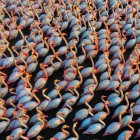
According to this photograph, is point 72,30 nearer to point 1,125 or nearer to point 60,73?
point 60,73

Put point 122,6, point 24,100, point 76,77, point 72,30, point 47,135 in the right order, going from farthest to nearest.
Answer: point 122,6, point 72,30, point 76,77, point 24,100, point 47,135

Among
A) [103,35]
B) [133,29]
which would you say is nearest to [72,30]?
[103,35]

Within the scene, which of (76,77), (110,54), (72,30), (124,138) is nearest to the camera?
(124,138)

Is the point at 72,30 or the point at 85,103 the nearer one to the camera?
A: the point at 85,103

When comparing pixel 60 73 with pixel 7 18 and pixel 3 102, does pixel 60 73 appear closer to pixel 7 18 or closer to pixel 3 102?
pixel 3 102

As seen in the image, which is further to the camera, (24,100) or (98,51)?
(98,51)

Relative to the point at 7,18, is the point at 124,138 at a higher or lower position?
lower

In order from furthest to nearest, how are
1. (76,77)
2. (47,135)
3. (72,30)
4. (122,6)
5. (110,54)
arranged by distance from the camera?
(122,6) < (72,30) < (110,54) < (76,77) < (47,135)

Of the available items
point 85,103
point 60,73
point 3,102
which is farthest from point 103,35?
point 3,102

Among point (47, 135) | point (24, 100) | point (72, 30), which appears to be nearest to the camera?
point (47, 135)

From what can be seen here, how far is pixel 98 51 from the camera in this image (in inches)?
132

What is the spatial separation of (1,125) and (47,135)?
0.35 m

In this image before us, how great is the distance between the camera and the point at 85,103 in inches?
109

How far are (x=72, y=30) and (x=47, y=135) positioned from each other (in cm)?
133
